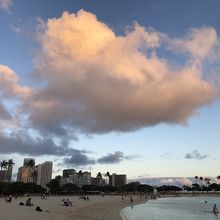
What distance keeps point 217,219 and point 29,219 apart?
3302 centimetres

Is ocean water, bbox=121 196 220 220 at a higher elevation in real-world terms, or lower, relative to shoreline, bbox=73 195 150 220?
lower

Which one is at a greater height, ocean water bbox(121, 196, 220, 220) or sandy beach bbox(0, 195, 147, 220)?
sandy beach bbox(0, 195, 147, 220)

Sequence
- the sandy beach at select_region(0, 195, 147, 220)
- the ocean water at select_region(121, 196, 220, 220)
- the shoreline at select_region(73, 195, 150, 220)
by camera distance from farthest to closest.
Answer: the ocean water at select_region(121, 196, 220, 220) → the shoreline at select_region(73, 195, 150, 220) → the sandy beach at select_region(0, 195, 147, 220)

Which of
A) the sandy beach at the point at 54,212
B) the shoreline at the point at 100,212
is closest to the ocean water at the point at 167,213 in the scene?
the shoreline at the point at 100,212

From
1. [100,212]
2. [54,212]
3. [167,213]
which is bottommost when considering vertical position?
[167,213]

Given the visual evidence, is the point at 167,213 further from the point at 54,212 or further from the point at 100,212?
the point at 54,212

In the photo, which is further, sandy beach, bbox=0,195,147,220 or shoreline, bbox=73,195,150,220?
shoreline, bbox=73,195,150,220

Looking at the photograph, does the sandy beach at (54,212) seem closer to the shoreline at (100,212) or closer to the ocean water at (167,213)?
the shoreline at (100,212)

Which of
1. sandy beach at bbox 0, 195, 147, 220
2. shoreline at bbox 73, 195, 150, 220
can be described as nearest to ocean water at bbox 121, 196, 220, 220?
shoreline at bbox 73, 195, 150, 220

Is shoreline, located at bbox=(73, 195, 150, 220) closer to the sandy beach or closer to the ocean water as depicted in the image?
the sandy beach

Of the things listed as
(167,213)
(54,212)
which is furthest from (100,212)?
(167,213)

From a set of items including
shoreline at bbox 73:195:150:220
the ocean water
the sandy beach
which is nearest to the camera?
the sandy beach

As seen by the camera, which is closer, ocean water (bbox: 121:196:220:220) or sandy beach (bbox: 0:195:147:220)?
sandy beach (bbox: 0:195:147:220)

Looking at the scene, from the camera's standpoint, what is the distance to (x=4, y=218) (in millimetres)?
30203
